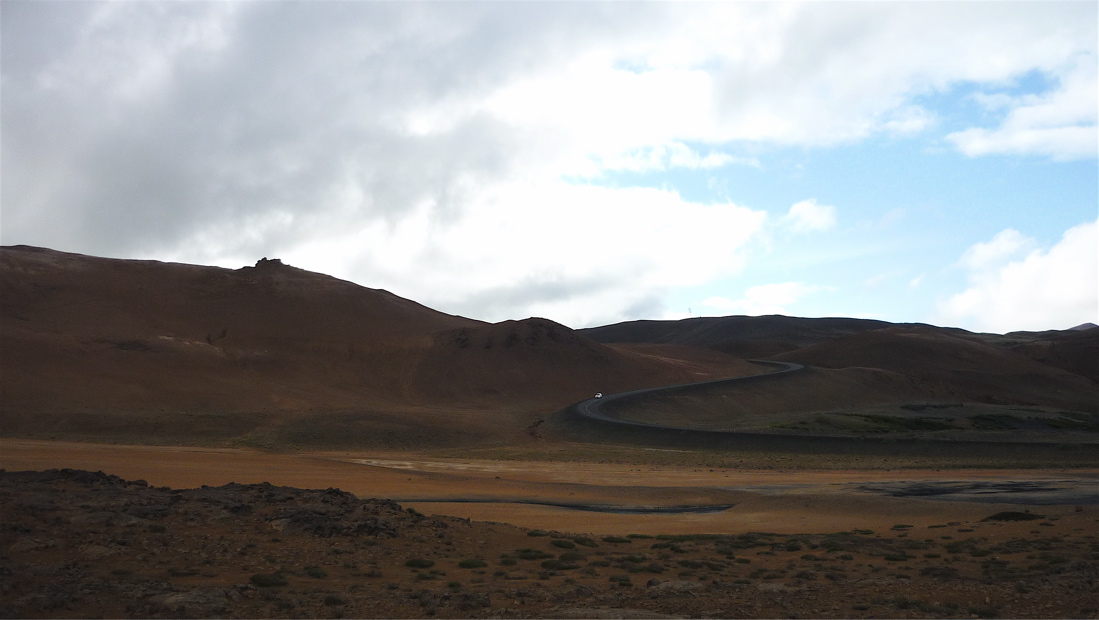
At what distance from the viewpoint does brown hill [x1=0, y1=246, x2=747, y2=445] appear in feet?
181

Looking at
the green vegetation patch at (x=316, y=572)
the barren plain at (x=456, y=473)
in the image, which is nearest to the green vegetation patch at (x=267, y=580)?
the barren plain at (x=456, y=473)

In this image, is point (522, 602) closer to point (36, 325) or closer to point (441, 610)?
point (441, 610)

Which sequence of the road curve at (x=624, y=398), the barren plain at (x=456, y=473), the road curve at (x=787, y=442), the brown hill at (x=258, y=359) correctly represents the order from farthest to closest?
1. the road curve at (x=624, y=398)
2. the brown hill at (x=258, y=359)
3. the road curve at (x=787, y=442)
4. the barren plain at (x=456, y=473)

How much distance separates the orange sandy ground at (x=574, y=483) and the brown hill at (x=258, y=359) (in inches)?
449

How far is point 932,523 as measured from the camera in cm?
2217

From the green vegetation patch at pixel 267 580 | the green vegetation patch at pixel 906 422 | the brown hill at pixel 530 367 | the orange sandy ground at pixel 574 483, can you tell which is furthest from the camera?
the brown hill at pixel 530 367

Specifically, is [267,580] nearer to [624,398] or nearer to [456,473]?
[456,473]

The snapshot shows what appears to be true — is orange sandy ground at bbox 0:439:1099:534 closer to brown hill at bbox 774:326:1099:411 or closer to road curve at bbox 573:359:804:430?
road curve at bbox 573:359:804:430

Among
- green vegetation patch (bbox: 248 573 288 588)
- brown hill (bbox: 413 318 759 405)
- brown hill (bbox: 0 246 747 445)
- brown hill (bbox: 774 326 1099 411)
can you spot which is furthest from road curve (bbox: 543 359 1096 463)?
brown hill (bbox: 774 326 1099 411)

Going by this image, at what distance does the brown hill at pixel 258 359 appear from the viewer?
55094mm

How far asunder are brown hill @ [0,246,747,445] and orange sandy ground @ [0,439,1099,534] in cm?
1142

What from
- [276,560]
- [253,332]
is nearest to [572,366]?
[253,332]

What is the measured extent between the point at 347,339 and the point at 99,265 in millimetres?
28889

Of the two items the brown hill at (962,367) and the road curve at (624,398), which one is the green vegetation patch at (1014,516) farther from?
the brown hill at (962,367)
